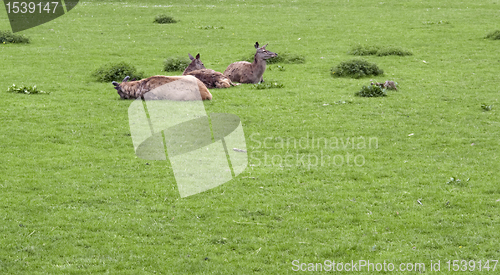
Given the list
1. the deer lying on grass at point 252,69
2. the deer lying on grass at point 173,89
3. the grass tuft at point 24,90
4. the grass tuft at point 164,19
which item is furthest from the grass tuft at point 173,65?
the grass tuft at point 164,19

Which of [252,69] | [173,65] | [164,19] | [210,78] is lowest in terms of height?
[164,19]

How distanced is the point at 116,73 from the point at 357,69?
34.9ft

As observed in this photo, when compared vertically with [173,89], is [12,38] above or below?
below

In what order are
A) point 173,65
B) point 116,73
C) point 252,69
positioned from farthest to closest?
1. point 173,65
2. point 116,73
3. point 252,69

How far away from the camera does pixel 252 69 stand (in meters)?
22.1

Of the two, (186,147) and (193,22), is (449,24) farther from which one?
(186,147)

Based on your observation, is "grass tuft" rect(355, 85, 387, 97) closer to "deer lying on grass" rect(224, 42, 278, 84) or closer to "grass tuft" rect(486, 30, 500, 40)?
"deer lying on grass" rect(224, 42, 278, 84)

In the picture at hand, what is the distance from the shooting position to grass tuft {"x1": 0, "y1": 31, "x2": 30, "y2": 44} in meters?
31.4

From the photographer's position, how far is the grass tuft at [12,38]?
103 ft

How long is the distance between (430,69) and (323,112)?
30.1 feet

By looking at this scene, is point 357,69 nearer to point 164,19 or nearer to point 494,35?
point 494,35

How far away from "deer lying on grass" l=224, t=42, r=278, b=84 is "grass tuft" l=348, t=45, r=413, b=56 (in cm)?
737

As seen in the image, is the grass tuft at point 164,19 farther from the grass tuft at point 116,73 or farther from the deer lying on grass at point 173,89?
the deer lying on grass at point 173,89

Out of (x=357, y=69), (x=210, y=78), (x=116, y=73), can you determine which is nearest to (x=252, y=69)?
(x=210, y=78)
